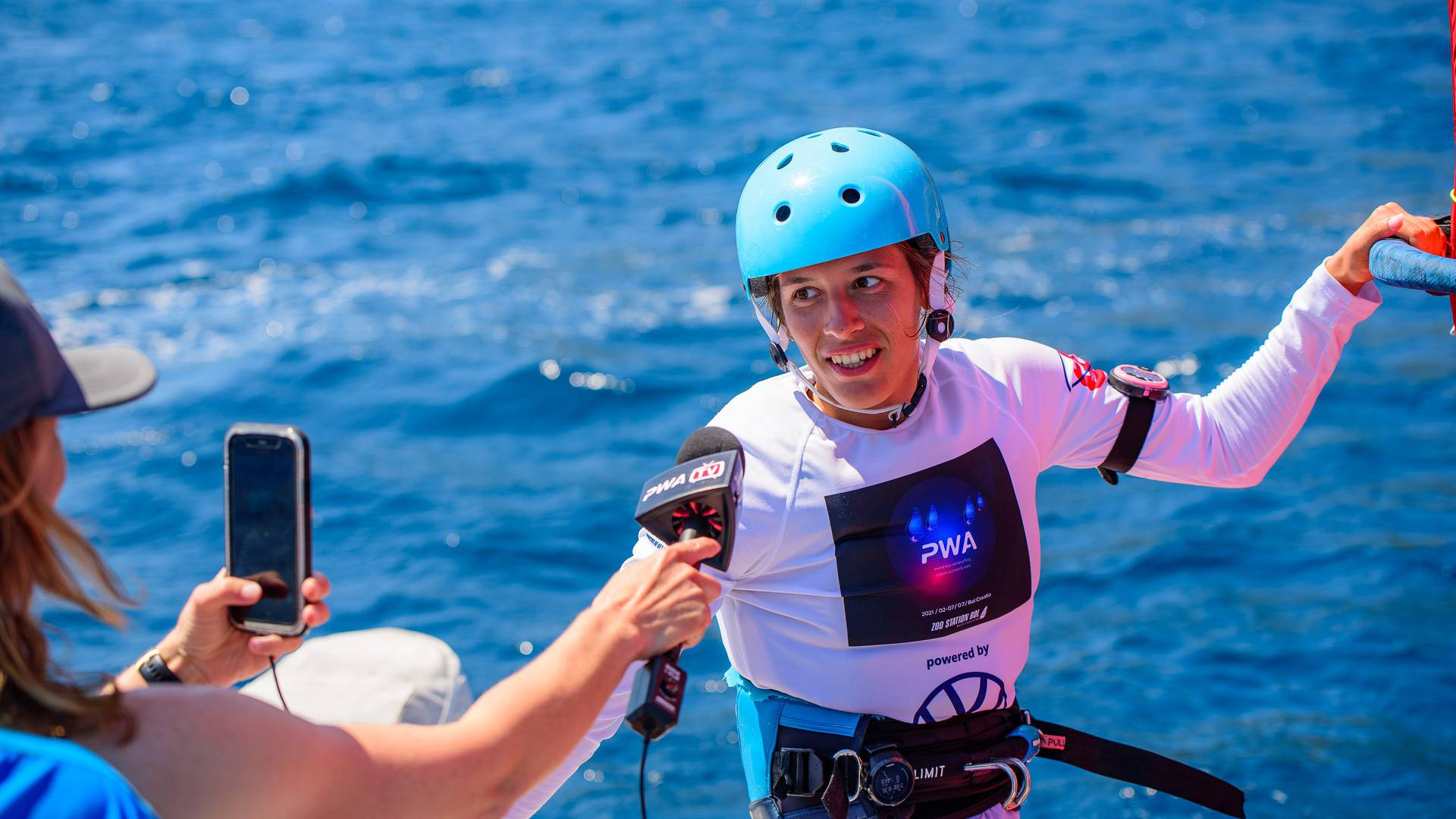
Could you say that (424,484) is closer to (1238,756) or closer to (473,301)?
(473,301)

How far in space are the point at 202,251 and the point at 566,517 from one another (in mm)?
6685

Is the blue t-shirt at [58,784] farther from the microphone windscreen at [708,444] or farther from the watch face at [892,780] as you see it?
the watch face at [892,780]

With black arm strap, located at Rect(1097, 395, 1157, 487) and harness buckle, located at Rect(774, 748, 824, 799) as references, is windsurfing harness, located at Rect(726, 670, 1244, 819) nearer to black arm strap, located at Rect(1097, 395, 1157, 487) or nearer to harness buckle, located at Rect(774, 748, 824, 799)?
harness buckle, located at Rect(774, 748, 824, 799)

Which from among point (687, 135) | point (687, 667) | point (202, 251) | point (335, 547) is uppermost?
point (687, 135)

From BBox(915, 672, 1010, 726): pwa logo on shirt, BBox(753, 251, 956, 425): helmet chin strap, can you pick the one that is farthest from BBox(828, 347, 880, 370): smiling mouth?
BBox(915, 672, 1010, 726): pwa logo on shirt

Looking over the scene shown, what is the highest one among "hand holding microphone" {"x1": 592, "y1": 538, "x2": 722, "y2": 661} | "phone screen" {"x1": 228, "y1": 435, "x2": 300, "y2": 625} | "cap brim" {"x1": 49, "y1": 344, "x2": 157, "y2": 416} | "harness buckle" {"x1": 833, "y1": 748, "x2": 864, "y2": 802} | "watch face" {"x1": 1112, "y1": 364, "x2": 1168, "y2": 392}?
"watch face" {"x1": 1112, "y1": 364, "x2": 1168, "y2": 392}

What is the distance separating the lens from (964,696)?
3.31 m

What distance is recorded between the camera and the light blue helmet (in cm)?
320

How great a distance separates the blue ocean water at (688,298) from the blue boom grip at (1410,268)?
2.87 meters

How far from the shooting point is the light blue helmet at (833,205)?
126 inches

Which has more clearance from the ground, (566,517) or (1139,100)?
(1139,100)

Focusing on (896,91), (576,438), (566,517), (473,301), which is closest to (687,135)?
(896,91)

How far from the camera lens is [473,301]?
38.9 feet

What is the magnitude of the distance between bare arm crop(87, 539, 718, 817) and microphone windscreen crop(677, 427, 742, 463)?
0.32m
